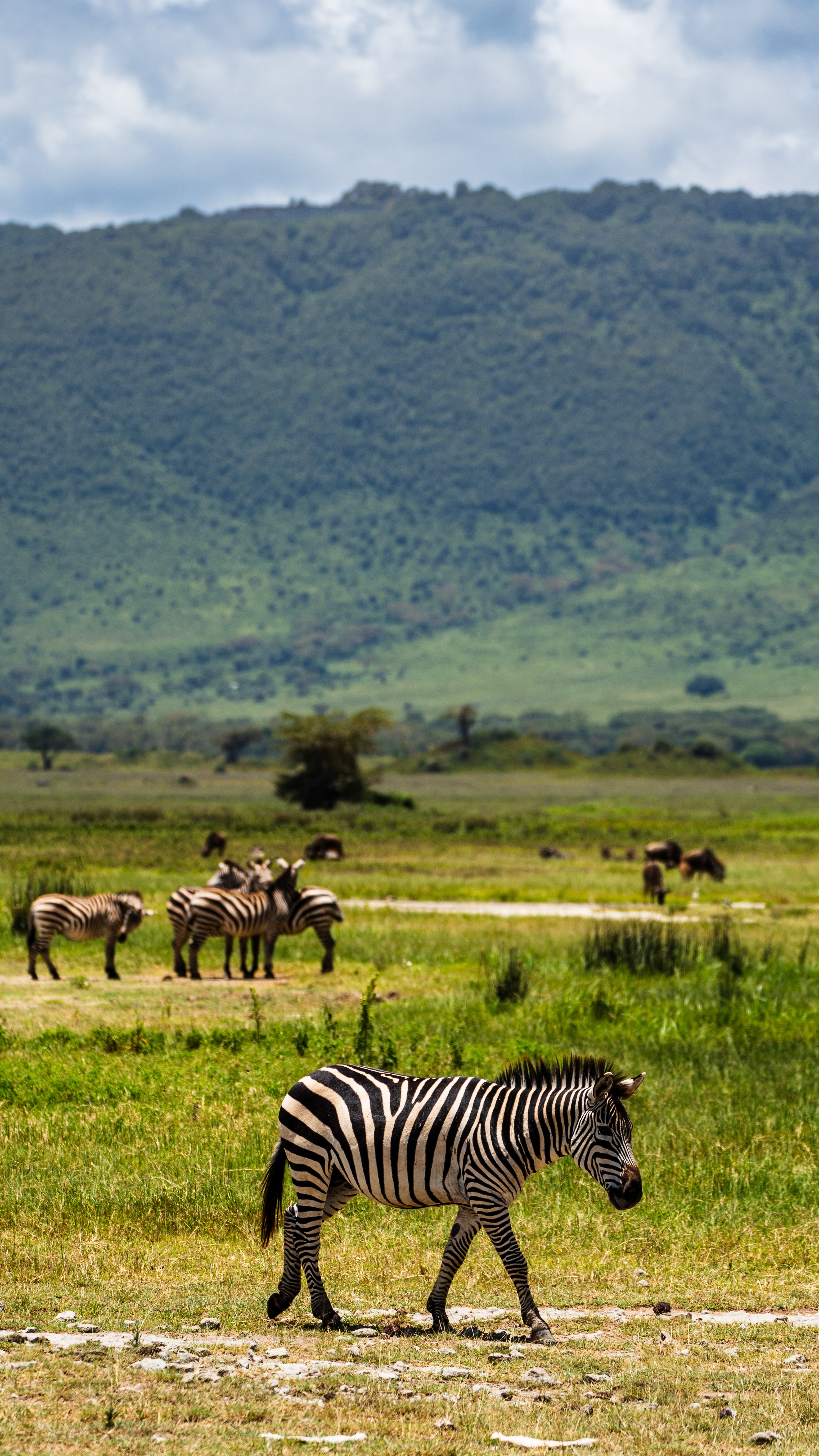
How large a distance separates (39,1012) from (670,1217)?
34.3 feet

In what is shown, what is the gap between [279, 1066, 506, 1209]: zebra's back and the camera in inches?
356

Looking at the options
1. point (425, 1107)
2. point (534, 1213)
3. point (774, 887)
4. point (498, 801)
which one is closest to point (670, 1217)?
point (534, 1213)

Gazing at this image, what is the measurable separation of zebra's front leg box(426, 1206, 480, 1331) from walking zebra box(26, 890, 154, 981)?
1492 cm

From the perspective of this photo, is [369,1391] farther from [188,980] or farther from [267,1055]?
[188,980]

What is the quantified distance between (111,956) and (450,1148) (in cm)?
1515

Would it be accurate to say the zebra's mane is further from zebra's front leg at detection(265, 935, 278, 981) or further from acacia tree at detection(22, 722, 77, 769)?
acacia tree at detection(22, 722, 77, 769)

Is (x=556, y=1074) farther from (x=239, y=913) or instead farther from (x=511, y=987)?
(x=239, y=913)

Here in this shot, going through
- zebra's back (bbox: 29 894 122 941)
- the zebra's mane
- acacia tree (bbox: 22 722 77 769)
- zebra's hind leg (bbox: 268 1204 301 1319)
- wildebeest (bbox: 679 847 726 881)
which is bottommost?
wildebeest (bbox: 679 847 726 881)

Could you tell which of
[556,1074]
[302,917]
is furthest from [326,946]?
[556,1074]

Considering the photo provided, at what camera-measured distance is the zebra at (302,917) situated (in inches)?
969

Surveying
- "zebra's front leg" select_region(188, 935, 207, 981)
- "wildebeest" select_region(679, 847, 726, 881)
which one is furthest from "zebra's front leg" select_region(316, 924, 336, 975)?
"wildebeest" select_region(679, 847, 726, 881)

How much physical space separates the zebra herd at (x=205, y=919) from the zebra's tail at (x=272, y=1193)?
44.3 feet

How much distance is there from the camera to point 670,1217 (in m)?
12.2

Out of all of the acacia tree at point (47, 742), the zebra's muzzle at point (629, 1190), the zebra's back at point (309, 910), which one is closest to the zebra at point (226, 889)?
the zebra's back at point (309, 910)
